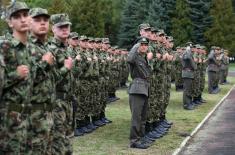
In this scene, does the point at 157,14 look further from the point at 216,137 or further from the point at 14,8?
the point at 14,8

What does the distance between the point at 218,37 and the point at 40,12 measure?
5372 centimetres

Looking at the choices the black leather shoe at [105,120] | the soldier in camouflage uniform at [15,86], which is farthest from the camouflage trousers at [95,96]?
the soldier in camouflage uniform at [15,86]

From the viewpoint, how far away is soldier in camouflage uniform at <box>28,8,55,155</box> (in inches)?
233

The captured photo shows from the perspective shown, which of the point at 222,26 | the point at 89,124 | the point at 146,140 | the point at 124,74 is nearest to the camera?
the point at 146,140

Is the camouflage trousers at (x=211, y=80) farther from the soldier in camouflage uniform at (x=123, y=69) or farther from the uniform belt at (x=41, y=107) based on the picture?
the uniform belt at (x=41, y=107)

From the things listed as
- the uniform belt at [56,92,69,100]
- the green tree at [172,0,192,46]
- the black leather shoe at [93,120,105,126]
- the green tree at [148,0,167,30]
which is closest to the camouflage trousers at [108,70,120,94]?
the black leather shoe at [93,120,105,126]

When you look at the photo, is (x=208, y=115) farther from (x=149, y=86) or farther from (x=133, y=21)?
(x=133, y=21)

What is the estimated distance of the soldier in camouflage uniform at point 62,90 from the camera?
6812 millimetres

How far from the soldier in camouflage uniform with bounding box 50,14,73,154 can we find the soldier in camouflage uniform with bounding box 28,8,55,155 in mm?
426

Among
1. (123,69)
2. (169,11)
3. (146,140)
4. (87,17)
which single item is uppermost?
(169,11)

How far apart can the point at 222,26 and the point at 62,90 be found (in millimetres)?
54613

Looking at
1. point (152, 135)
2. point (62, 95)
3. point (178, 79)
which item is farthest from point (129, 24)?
point (62, 95)

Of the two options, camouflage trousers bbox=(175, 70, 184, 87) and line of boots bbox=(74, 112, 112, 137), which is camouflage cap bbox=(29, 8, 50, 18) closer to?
line of boots bbox=(74, 112, 112, 137)

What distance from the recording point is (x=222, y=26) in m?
60.2
